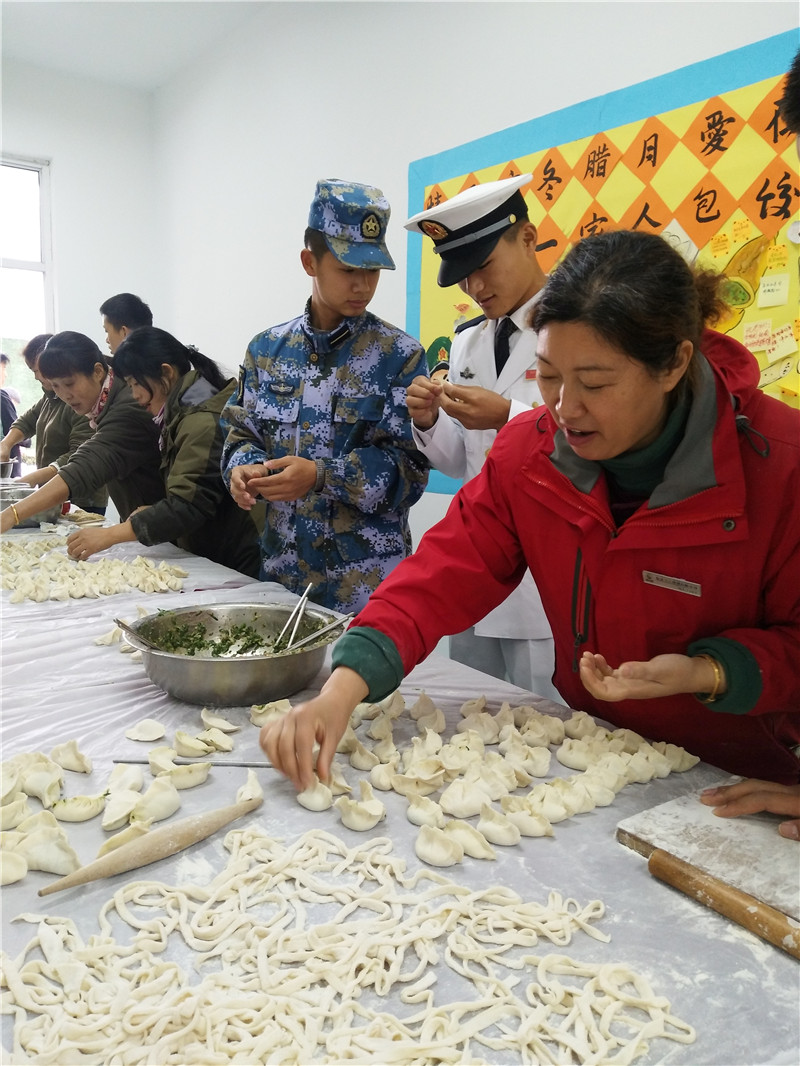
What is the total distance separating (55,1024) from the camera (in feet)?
2.28

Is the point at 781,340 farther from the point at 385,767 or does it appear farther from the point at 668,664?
the point at 385,767

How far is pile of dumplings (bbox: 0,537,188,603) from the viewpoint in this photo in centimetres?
225

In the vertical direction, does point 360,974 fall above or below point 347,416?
below

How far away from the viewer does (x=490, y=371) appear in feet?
7.37

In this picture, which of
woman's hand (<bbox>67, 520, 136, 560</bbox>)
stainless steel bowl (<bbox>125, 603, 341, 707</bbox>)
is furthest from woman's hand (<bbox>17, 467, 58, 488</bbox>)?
stainless steel bowl (<bbox>125, 603, 341, 707</bbox>)

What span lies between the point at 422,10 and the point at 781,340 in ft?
8.38

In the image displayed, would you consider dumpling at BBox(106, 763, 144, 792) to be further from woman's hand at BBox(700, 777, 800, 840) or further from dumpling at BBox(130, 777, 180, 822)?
woman's hand at BBox(700, 777, 800, 840)

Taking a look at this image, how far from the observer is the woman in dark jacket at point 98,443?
3.06m

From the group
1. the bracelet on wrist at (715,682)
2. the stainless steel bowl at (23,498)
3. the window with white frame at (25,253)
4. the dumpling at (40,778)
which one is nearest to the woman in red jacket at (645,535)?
the bracelet on wrist at (715,682)

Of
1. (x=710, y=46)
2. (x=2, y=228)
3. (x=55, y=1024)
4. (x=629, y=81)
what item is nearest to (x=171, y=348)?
(x=629, y=81)

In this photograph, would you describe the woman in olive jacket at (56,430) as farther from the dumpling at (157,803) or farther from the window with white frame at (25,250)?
the dumpling at (157,803)

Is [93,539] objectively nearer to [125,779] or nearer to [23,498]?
[23,498]

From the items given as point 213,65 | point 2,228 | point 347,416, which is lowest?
point 347,416

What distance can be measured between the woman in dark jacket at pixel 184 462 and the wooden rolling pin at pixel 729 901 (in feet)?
7.21
